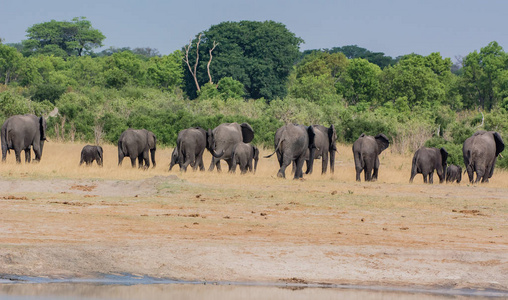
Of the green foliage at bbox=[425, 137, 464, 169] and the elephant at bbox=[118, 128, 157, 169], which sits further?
the green foliage at bbox=[425, 137, 464, 169]

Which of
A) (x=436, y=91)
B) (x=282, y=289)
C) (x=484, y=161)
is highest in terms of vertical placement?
(x=436, y=91)

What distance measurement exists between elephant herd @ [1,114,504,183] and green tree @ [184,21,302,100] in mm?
62452

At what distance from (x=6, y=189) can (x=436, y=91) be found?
189 ft

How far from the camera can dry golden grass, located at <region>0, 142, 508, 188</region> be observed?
22.9 meters

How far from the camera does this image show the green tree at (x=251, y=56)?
90.9 m

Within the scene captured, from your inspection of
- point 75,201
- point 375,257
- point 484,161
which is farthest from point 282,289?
point 484,161

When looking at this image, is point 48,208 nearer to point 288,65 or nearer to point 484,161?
point 484,161

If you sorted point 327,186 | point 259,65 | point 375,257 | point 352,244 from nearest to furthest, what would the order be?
point 375,257 < point 352,244 < point 327,186 < point 259,65

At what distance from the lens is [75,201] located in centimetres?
1731

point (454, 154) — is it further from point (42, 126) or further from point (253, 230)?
point (253, 230)

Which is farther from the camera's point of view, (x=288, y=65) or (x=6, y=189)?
(x=288, y=65)

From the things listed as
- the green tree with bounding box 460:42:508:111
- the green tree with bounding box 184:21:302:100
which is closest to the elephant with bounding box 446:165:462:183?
the green tree with bounding box 460:42:508:111

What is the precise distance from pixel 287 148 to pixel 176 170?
4.90 m

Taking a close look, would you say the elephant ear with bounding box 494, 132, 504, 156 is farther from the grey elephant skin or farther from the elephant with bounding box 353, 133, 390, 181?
the grey elephant skin
